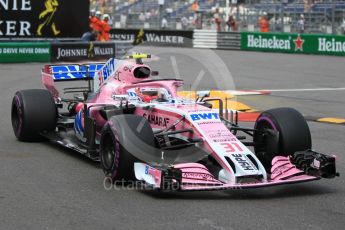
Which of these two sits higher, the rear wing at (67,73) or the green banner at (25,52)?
the rear wing at (67,73)

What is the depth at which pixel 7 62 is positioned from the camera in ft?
78.5

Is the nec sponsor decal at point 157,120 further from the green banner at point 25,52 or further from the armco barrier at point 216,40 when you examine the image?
the armco barrier at point 216,40

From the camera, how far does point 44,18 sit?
2534 cm

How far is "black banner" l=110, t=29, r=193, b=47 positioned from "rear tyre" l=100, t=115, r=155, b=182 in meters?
28.6

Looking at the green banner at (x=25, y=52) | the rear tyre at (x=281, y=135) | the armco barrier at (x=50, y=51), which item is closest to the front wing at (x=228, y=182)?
the rear tyre at (x=281, y=135)

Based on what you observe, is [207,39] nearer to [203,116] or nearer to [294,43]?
[294,43]

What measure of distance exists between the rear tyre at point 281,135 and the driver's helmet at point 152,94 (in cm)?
121

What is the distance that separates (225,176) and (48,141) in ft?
12.3

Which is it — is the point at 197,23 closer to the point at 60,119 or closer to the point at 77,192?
the point at 60,119

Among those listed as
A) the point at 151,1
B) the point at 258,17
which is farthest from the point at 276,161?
the point at 151,1

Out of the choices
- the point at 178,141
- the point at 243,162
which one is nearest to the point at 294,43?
the point at 178,141

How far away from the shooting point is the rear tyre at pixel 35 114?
31.0 ft

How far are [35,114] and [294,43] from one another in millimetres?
23114

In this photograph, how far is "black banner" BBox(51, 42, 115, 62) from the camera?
2444 cm
